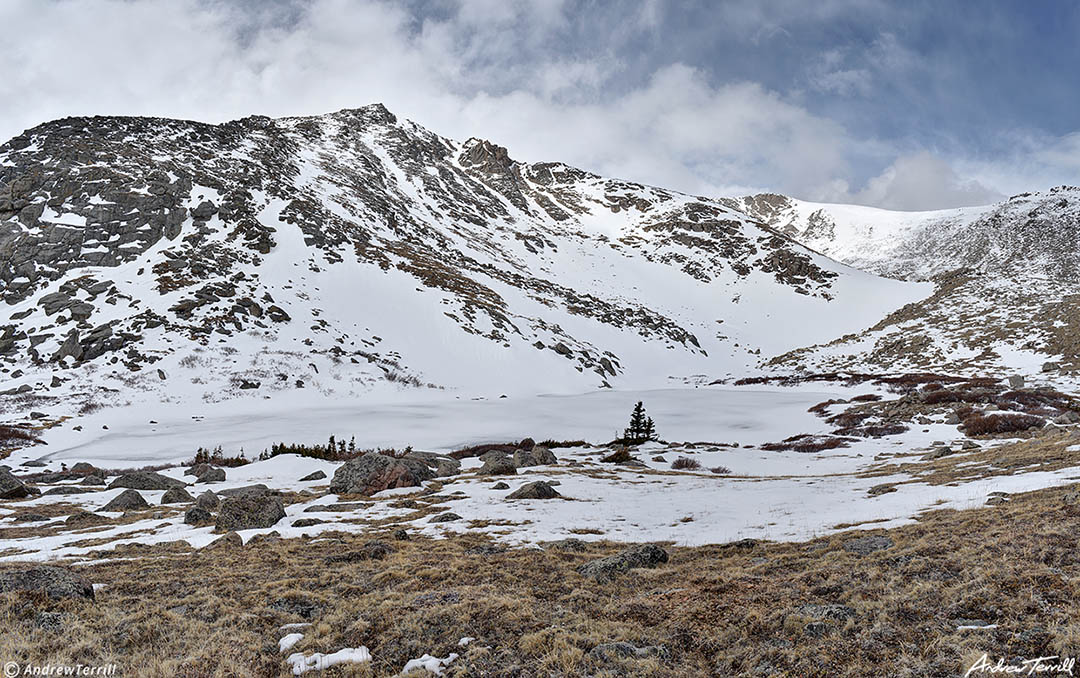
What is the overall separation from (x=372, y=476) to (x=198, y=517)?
202 inches

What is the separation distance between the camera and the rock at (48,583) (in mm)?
7302

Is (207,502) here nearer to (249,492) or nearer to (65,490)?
(249,492)

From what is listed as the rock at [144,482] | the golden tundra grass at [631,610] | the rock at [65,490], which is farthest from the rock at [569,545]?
the rock at [65,490]

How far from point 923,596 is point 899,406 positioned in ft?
95.5

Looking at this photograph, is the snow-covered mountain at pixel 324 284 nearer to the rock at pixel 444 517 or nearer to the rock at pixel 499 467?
the rock at pixel 499 467

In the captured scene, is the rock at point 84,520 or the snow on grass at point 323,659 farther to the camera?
the rock at point 84,520

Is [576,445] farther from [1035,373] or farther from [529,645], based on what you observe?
[1035,373]

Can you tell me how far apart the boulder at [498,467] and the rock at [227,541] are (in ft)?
30.4

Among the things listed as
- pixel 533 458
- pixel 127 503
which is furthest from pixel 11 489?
pixel 533 458

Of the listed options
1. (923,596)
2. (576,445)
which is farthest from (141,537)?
(576,445)

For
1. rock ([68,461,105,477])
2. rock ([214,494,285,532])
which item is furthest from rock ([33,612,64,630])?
rock ([68,461,105,477])

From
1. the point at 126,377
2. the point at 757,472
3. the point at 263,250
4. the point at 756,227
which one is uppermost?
the point at 756,227

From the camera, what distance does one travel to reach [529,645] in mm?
6098

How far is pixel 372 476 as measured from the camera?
17609 millimetres
